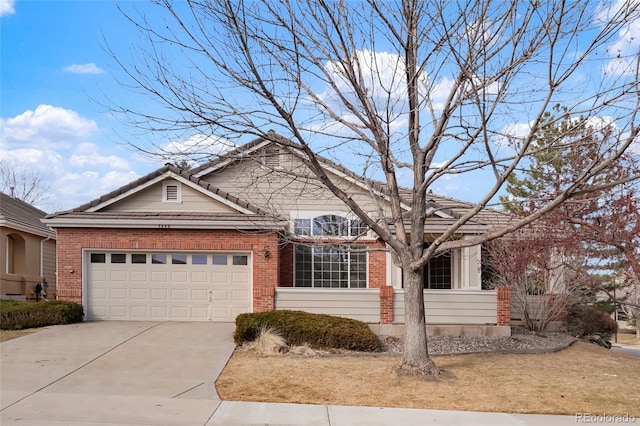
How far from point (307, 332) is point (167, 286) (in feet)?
17.6

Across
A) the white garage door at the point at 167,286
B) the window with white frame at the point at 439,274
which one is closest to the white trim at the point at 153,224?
the white garage door at the point at 167,286

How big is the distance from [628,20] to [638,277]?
6702mm

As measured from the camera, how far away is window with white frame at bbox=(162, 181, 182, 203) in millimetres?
17219

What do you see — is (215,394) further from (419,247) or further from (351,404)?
(419,247)

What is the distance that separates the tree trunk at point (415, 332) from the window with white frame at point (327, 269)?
7.81 meters

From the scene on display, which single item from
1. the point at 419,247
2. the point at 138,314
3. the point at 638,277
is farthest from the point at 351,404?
the point at 138,314

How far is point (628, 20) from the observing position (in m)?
9.09

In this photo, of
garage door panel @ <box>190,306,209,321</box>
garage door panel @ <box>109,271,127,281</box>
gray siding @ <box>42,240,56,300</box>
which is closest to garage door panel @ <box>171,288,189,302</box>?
garage door panel @ <box>190,306,209,321</box>

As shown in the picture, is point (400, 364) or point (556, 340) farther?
point (556, 340)

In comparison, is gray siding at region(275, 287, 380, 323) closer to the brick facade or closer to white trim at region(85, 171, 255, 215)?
the brick facade

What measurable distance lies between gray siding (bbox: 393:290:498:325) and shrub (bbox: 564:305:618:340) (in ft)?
12.1

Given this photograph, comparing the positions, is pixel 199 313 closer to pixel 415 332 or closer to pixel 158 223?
pixel 158 223

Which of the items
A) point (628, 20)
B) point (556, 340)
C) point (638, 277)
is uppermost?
point (628, 20)

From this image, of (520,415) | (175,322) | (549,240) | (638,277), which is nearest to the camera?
(520,415)
